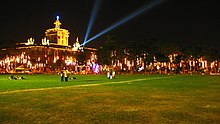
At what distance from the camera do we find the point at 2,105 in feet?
50.8

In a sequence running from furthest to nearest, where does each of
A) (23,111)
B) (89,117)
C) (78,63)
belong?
(78,63), (23,111), (89,117)

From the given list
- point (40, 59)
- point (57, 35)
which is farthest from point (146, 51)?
point (57, 35)

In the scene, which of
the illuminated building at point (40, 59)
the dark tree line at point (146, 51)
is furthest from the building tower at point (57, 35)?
the dark tree line at point (146, 51)

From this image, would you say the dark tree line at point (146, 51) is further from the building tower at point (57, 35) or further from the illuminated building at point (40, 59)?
the building tower at point (57, 35)

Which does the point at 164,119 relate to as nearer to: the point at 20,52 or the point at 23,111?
the point at 23,111

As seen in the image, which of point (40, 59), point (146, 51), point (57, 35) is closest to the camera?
point (146, 51)

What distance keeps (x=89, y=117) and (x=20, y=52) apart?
432ft

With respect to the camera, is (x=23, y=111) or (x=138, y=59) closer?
(x=23, y=111)

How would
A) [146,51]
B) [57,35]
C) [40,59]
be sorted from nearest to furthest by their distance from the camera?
[146,51], [40,59], [57,35]

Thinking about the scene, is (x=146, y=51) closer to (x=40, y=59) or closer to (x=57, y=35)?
(x=40, y=59)

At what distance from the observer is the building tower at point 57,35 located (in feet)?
558

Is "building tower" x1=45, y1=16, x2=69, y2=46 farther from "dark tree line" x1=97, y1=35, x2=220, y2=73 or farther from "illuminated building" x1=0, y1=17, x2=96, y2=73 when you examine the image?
"dark tree line" x1=97, y1=35, x2=220, y2=73

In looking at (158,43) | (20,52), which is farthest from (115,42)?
(20,52)

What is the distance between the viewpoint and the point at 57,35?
170 metres
